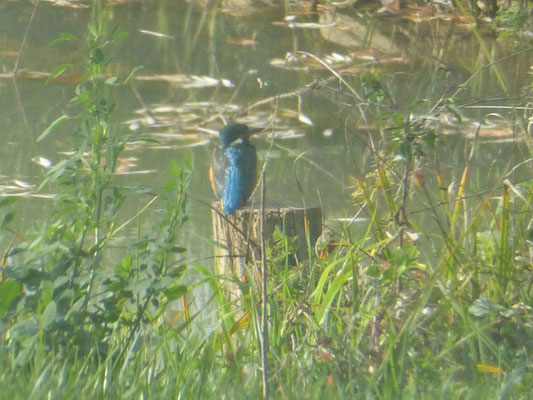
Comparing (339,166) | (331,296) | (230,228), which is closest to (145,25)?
(339,166)

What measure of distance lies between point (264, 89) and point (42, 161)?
262 centimetres

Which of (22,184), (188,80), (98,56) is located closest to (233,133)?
(22,184)

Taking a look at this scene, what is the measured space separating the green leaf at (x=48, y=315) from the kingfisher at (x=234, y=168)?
6.28 ft

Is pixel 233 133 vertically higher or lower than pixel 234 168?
higher

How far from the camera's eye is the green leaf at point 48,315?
270 centimetres

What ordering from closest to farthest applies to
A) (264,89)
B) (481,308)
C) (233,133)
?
(481,308)
(233,133)
(264,89)

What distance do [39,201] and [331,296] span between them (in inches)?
113

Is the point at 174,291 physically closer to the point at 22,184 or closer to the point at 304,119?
the point at 22,184

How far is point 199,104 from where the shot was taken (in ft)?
27.0

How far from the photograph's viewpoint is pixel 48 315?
2.70m

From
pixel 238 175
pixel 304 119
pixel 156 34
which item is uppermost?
pixel 156 34

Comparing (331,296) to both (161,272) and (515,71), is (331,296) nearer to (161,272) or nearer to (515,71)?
(161,272)

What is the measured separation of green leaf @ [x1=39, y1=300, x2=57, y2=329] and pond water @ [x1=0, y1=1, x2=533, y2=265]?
4.19ft

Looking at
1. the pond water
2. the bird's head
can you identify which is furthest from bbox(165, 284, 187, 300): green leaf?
the bird's head
